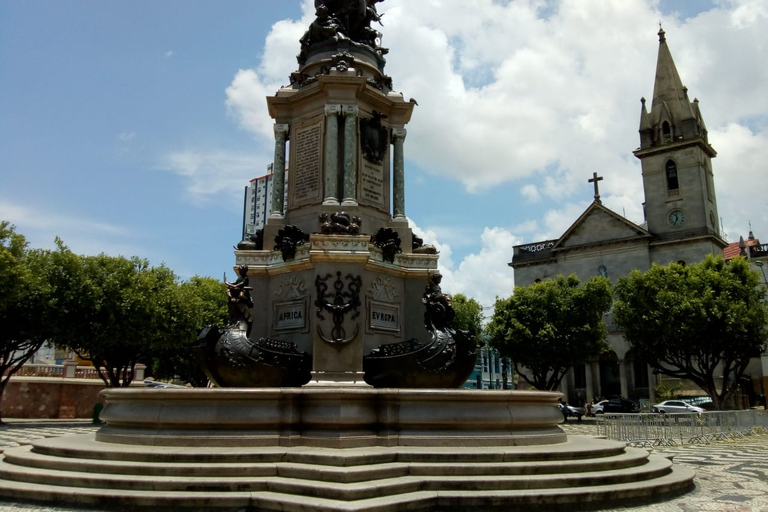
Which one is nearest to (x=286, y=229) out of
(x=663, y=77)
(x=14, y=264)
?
(x=14, y=264)

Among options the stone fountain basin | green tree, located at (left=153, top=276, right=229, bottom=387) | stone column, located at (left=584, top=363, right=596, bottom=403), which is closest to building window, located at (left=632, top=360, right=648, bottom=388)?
stone column, located at (left=584, top=363, right=596, bottom=403)

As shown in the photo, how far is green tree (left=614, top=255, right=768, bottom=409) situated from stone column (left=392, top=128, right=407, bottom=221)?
28920mm

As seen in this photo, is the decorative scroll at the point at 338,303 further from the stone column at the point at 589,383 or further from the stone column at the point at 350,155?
the stone column at the point at 589,383

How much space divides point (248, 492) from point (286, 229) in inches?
254

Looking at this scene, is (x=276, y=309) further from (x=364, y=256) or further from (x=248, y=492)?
(x=248, y=492)

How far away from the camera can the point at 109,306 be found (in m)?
30.0

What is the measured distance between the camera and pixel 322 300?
11.5 m

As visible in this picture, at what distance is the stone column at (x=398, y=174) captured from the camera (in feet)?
46.3

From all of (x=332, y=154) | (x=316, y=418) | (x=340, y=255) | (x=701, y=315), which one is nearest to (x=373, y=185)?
(x=332, y=154)

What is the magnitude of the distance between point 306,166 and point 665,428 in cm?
1592

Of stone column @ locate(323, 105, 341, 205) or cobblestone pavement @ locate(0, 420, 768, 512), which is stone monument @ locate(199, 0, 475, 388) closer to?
stone column @ locate(323, 105, 341, 205)

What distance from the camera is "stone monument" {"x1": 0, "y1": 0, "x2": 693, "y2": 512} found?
7113mm

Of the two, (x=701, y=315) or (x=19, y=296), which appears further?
(x=701, y=315)

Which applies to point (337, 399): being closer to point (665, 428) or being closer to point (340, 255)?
point (340, 255)
